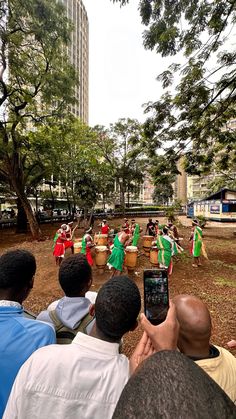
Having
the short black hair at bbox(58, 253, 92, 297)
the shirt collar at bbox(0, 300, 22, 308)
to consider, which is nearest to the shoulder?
the shirt collar at bbox(0, 300, 22, 308)

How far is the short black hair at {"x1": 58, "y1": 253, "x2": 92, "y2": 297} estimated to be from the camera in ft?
7.11

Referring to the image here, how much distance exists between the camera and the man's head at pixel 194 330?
1.49 meters

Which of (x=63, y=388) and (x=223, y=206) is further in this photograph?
(x=223, y=206)

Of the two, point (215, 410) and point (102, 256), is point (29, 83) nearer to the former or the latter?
point (102, 256)

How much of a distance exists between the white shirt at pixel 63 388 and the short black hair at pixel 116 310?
0.18 m

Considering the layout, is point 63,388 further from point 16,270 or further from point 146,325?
point 16,270

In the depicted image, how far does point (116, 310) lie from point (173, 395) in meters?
0.78

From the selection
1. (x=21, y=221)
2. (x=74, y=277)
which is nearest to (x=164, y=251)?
(x=74, y=277)

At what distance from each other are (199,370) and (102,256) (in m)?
7.95

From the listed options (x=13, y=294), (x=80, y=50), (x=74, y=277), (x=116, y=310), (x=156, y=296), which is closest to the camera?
(x=116, y=310)

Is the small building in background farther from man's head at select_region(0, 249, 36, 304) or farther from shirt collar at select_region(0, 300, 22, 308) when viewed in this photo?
shirt collar at select_region(0, 300, 22, 308)

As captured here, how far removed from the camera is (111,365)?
1.13 metres

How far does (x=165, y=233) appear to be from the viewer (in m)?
8.66

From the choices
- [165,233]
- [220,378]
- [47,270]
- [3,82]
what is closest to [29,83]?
[3,82]
